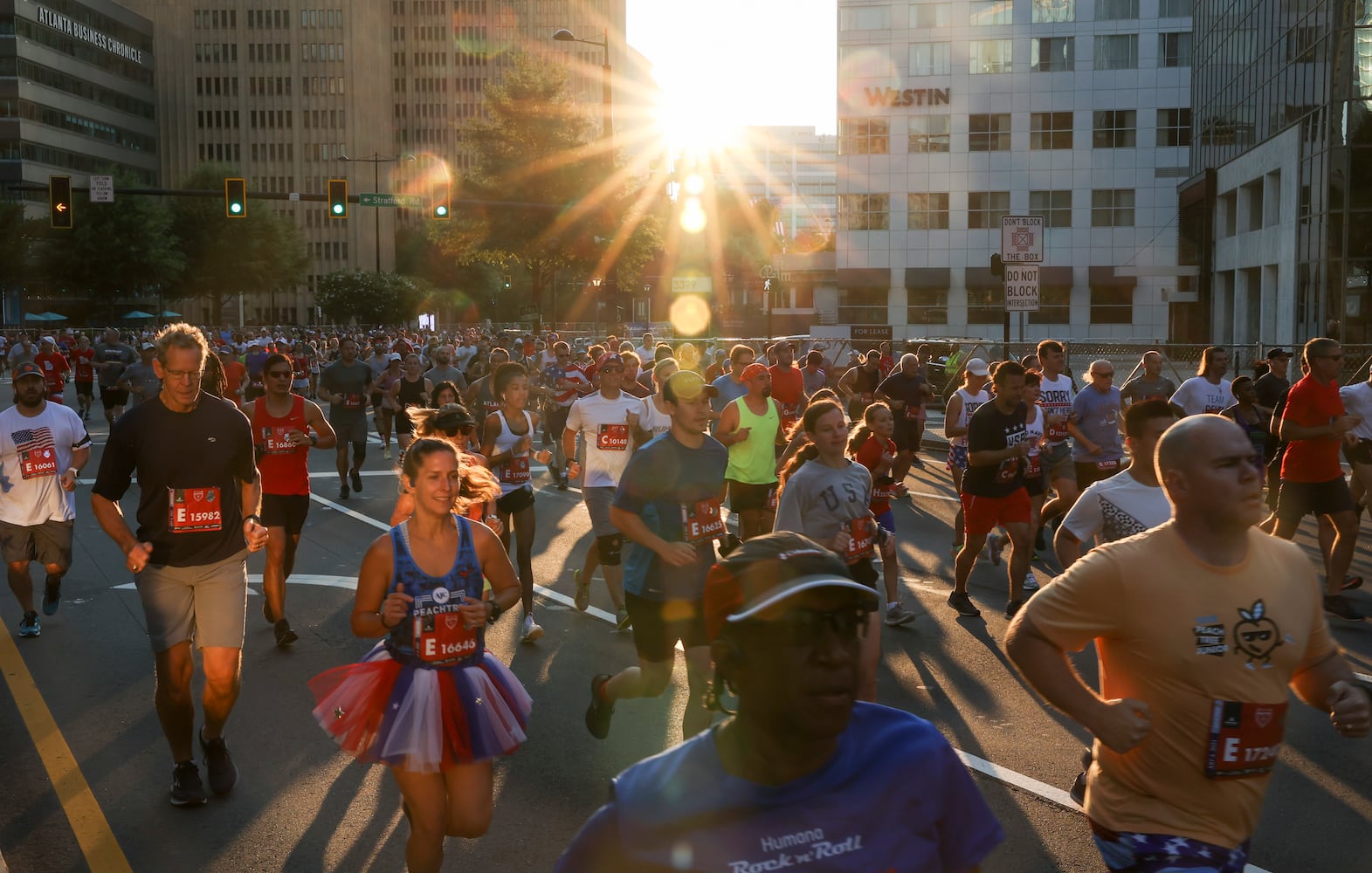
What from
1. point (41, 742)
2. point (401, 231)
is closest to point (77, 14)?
point (401, 231)

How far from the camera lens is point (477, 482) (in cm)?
550

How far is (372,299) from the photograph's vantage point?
11019 centimetres

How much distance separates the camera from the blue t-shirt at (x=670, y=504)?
6281 mm

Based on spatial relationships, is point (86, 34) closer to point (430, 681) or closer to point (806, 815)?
point (430, 681)

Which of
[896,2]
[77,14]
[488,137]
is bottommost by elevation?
[488,137]

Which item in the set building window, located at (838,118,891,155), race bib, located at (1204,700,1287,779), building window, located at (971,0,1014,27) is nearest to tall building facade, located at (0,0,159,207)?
building window, located at (838,118,891,155)

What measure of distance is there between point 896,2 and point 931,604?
58064 mm

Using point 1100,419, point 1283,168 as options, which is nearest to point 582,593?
point 1100,419

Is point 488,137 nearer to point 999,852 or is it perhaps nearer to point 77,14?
point 999,852

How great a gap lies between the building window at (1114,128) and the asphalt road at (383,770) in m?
57.1

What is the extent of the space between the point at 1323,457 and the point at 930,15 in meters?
57.9

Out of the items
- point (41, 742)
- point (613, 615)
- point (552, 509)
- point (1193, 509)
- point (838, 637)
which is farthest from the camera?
point (552, 509)

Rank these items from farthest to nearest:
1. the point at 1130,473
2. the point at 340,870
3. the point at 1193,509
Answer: the point at 1130,473, the point at 340,870, the point at 1193,509

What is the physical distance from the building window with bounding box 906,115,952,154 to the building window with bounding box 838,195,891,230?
337 cm
